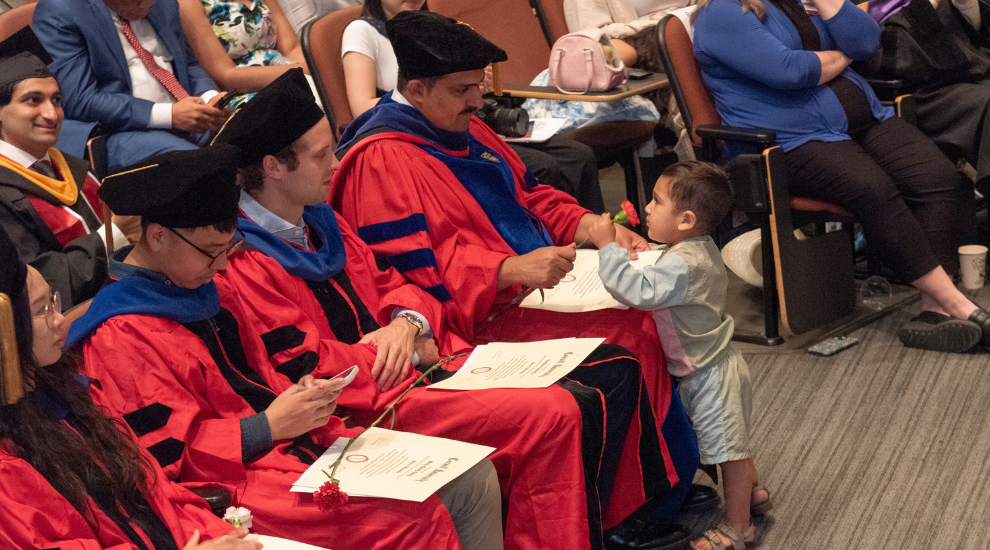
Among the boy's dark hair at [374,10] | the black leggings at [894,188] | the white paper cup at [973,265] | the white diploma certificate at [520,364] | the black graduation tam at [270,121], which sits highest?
the black graduation tam at [270,121]

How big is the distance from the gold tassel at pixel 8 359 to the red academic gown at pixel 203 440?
34 cm

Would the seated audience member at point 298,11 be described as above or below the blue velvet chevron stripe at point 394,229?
above

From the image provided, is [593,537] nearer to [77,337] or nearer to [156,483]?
[156,483]

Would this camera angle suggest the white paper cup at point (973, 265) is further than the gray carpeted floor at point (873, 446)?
Yes

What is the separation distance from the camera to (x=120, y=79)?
3.42m

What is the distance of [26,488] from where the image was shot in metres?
1.36

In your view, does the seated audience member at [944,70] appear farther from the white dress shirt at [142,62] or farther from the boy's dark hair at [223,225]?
the boy's dark hair at [223,225]

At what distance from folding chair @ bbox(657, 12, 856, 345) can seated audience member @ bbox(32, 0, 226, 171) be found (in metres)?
1.75

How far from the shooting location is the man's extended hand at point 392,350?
6.81 ft

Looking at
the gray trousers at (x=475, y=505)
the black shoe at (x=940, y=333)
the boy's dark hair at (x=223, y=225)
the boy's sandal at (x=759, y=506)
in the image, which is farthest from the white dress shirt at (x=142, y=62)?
the black shoe at (x=940, y=333)

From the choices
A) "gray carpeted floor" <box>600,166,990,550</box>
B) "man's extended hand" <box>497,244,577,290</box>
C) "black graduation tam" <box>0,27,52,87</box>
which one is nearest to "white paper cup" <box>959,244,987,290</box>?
"gray carpeted floor" <box>600,166,990,550</box>

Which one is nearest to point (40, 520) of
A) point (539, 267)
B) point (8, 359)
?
point (8, 359)

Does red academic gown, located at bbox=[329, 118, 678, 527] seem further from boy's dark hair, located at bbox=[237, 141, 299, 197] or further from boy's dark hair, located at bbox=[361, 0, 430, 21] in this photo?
boy's dark hair, located at bbox=[361, 0, 430, 21]

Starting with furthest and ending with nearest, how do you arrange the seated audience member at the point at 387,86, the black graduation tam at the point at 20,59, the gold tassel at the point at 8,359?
the seated audience member at the point at 387,86 < the black graduation tam at the point at 20,59 < the gold tassel at the point at 8,359
